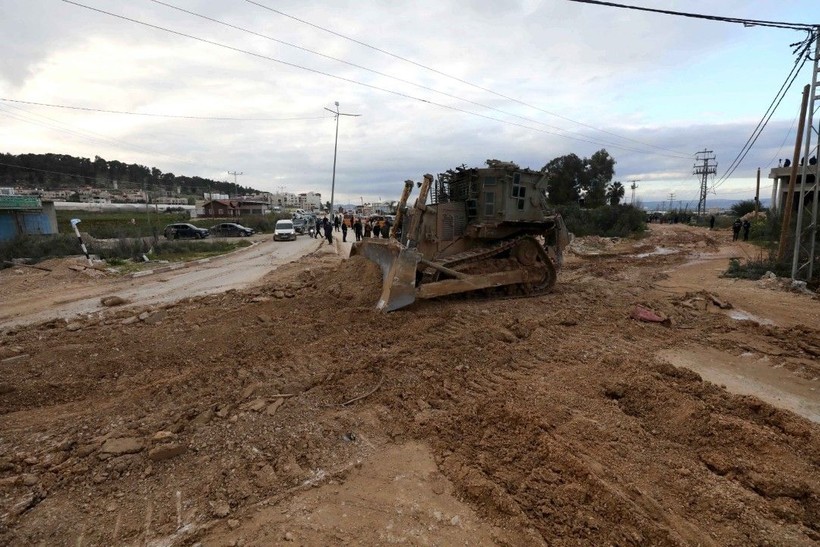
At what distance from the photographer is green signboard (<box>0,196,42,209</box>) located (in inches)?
850

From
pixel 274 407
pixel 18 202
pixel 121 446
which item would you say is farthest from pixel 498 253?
pixel 18 202

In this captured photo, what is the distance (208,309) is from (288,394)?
4.80m

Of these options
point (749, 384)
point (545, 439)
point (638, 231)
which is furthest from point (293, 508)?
point (638, 231)

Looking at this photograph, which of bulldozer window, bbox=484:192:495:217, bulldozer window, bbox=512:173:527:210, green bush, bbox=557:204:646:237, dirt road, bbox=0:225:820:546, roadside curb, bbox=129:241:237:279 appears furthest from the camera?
green bush, bbox=557:204:646:237

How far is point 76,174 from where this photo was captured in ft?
232

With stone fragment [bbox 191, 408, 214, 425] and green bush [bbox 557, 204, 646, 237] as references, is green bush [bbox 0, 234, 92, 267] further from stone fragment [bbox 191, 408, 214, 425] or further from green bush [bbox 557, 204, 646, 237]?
green bush [bbox 557, 204, 646, 237]

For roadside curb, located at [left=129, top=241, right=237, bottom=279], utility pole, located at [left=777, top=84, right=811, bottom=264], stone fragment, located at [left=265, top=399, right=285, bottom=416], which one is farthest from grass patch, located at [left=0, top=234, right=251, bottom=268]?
utility pole, located at [left=777, top=84, right=811, bottom=264]

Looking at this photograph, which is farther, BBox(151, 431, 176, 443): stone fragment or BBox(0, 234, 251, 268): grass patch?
BBox(0, 234, 251, 268): grass patch

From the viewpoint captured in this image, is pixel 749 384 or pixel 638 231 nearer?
pixel 749 384

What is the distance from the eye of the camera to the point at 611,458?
3.73 metres

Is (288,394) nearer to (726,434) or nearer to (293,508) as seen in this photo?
(293,508)

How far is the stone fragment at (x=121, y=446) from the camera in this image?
3771 mm

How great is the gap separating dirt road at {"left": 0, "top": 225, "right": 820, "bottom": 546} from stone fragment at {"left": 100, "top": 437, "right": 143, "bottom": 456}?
21 mm

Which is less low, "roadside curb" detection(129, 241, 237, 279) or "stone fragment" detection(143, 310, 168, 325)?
"roadside curb" detection(129, 241, 237, 279)
